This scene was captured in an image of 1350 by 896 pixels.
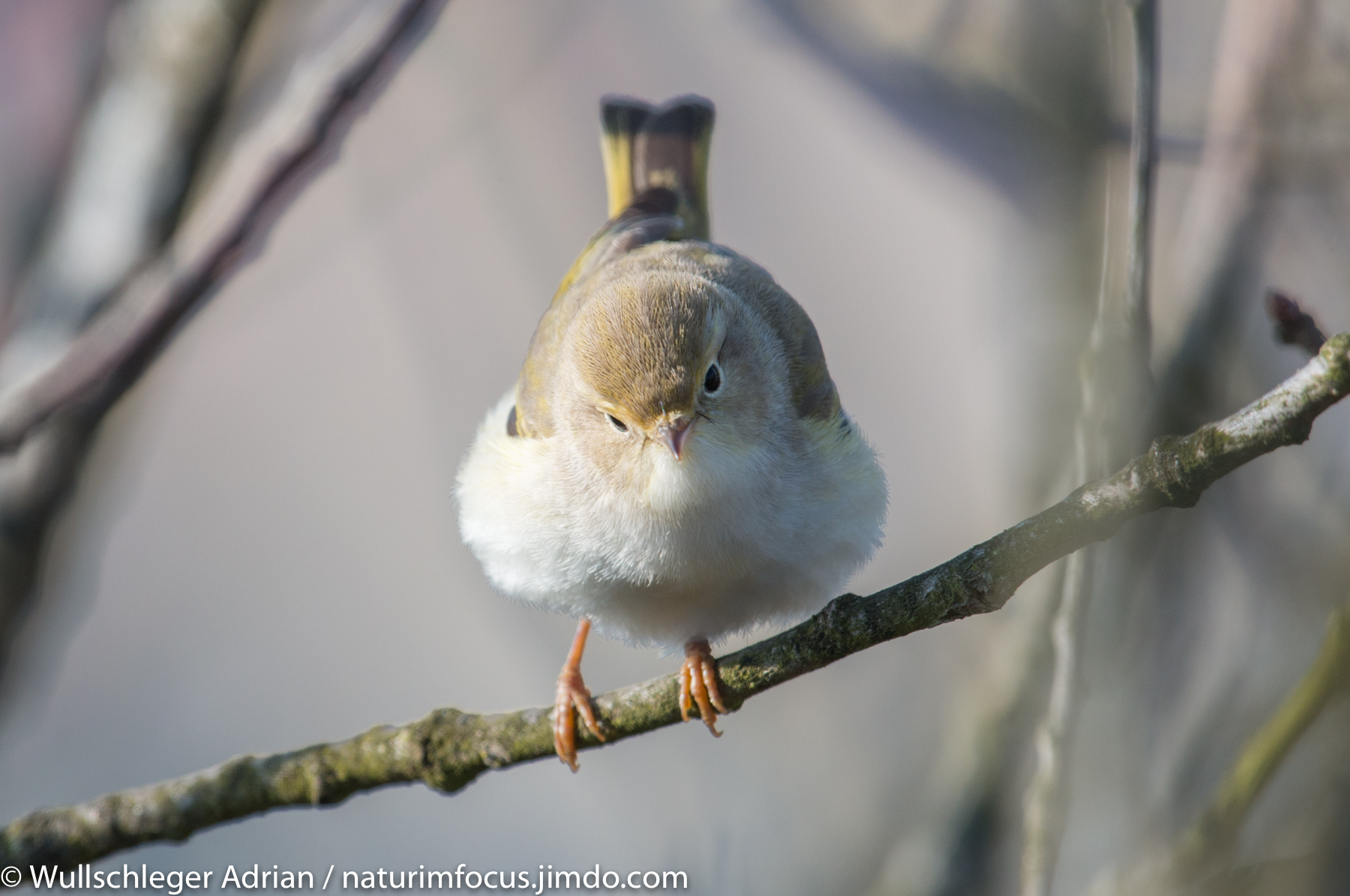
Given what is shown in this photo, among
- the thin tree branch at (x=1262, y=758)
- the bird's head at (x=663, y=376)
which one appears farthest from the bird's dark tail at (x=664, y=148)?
the thin tree branch at (x=1262, y=758)

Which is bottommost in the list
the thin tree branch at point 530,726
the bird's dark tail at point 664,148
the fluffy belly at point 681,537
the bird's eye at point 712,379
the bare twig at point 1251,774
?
the bare twig at point 1251,774

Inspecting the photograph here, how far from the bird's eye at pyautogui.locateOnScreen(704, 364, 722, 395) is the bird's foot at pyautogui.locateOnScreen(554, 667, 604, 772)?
903 mm

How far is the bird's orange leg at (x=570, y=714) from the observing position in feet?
8.87

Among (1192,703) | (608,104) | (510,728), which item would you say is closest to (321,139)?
(510,728)

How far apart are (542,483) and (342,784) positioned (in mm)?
953

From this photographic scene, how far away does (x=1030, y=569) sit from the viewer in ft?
5.43

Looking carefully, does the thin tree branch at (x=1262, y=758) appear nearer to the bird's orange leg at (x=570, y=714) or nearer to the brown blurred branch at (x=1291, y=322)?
the brown blurred branch at (x=1291, y=322)

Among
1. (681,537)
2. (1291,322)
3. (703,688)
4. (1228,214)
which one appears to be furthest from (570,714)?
(1228,214)

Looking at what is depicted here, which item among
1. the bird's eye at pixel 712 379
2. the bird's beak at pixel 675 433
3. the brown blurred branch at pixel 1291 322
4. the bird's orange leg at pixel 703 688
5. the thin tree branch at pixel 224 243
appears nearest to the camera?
the brown blurred branch at pixel 1291 322

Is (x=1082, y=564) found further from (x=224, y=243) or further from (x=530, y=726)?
(x=224, y=243)

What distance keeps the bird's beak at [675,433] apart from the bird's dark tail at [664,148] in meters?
1.59

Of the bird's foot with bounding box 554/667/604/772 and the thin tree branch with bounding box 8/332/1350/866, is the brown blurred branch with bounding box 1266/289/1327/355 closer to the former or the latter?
the thin tree branch with bounding box 8/332/1350/866

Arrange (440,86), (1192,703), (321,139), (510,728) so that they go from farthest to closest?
(440,86) → (1192,703) → (510,728) → (321,139)

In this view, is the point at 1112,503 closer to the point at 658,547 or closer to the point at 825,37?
the point at 658,547
